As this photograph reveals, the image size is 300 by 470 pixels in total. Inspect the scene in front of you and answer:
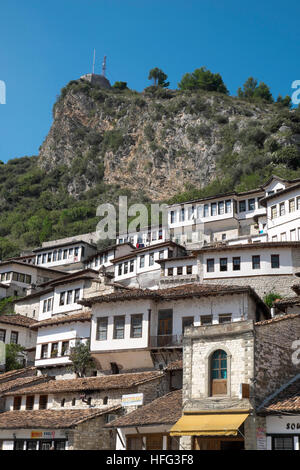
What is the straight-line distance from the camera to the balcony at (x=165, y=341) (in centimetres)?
3804

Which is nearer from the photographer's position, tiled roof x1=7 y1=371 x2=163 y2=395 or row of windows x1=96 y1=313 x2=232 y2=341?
tiled roof x1=7 y1=371 x2=163 y2=395

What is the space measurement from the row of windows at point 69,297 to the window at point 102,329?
38.8 ft

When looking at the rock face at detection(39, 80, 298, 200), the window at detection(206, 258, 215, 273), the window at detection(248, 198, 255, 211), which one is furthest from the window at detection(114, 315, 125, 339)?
the rock face at detection(39, 80, 298, 200)

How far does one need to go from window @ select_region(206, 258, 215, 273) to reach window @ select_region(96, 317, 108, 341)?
47.4ft

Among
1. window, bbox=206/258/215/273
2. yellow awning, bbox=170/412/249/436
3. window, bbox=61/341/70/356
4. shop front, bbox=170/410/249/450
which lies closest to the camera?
yellow awning, bbox=170/412/249/436

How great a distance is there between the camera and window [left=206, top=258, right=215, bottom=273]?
172ft

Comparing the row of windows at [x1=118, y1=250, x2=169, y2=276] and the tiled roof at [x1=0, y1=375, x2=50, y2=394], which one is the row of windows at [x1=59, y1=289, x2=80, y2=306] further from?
the row of windows at [x1=118, y1=250, x2=169, y2=276]

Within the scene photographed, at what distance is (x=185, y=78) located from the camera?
150 meters

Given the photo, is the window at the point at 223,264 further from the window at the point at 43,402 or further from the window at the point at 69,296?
the window at the point at 43,402

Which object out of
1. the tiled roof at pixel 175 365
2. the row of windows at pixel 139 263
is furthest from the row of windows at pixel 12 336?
the tiled roof at pixel 175 365

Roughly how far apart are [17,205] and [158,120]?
39352 mm

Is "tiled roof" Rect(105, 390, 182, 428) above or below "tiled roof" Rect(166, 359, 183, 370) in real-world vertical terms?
below

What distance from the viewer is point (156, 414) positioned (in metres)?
30.5

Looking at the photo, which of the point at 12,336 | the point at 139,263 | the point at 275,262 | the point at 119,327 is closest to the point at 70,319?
the point at 119,327
